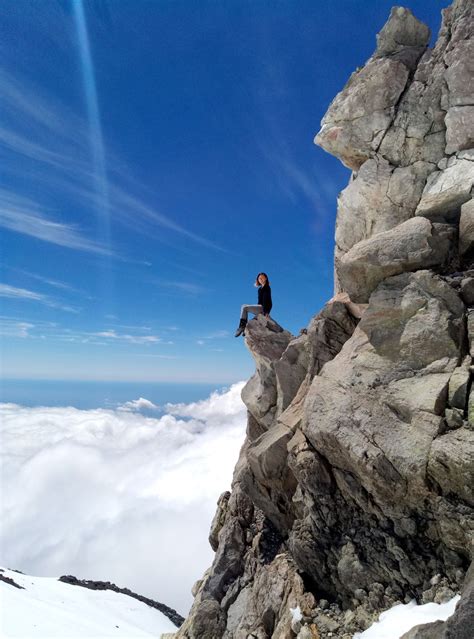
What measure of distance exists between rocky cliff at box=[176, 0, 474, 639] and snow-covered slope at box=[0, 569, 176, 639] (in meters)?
82.9

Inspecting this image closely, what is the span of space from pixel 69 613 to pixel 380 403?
11309 cm

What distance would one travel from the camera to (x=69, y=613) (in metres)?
96.0

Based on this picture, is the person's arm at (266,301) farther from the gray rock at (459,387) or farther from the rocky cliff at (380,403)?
the gray rock at (459,387)

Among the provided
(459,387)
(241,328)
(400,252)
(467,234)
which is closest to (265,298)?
(241,328)

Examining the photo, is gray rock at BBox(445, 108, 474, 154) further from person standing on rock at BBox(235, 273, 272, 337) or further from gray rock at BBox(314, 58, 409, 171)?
person standing on rock at BBox(235, 273, 272, 337)

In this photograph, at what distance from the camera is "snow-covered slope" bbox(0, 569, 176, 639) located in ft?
276

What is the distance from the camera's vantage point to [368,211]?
1061 inches

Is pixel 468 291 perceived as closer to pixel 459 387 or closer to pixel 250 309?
pixel 459 387

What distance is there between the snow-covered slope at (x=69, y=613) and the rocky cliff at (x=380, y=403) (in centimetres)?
8287

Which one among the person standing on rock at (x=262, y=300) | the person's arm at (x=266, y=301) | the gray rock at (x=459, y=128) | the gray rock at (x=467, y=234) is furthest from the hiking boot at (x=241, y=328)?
the gray rock at (x=459, y=128)

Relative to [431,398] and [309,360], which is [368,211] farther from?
[431,398]

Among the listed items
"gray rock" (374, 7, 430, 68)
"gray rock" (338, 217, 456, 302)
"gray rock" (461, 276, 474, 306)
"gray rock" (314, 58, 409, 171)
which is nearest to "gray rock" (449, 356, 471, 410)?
"gray rock" (461, 276, 474, 306)

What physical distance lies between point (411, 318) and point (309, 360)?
8.48 m

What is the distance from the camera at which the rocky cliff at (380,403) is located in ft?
51.1
